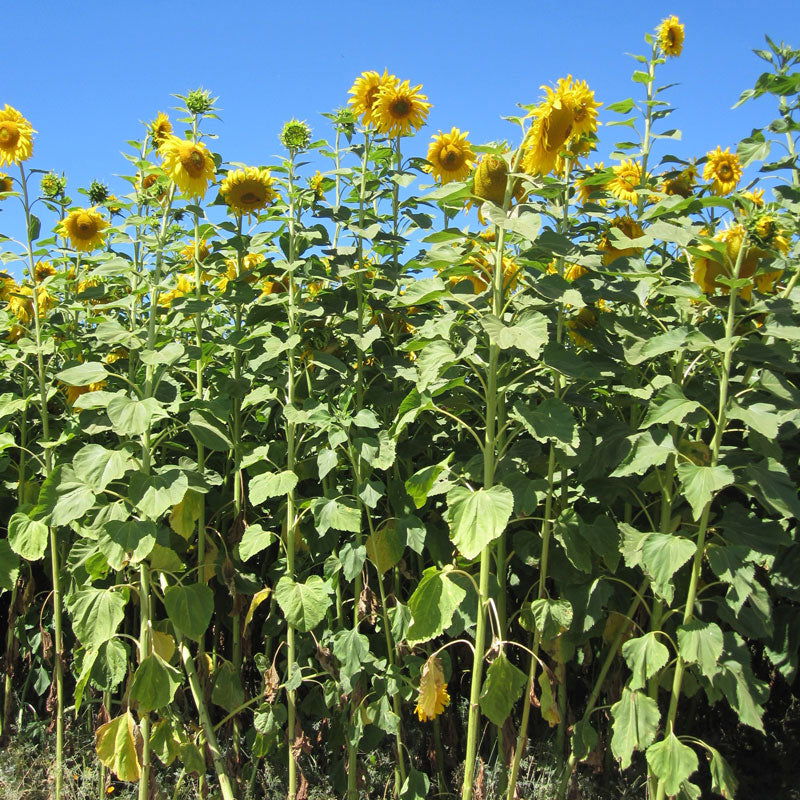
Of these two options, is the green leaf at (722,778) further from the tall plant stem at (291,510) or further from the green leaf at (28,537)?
the green leaf at (28,537)

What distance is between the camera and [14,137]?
3553 mm

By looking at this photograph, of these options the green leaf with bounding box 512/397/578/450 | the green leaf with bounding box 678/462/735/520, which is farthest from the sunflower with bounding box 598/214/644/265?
the green leaf with bounding box 678/462/735/520

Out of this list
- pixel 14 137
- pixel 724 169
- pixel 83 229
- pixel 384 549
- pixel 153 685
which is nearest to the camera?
pixel 153 685

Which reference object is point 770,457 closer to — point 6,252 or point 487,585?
point 487,585

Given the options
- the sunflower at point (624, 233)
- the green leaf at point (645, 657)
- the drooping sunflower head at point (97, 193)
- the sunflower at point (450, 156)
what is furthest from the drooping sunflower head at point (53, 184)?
the green leaf at point (645, 657)

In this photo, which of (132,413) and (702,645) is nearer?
(702,645)

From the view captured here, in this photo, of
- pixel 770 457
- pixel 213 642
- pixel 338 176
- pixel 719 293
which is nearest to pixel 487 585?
pixel 770 457

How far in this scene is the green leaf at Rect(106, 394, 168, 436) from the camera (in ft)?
9.31

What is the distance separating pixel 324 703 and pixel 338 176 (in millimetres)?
2065

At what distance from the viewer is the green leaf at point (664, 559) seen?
254 centimetres

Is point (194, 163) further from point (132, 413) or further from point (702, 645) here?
point (702, 645)

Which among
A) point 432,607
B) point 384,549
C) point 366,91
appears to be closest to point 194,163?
point 366,91

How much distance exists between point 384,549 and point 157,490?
0.83 meters

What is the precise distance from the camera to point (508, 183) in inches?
106
